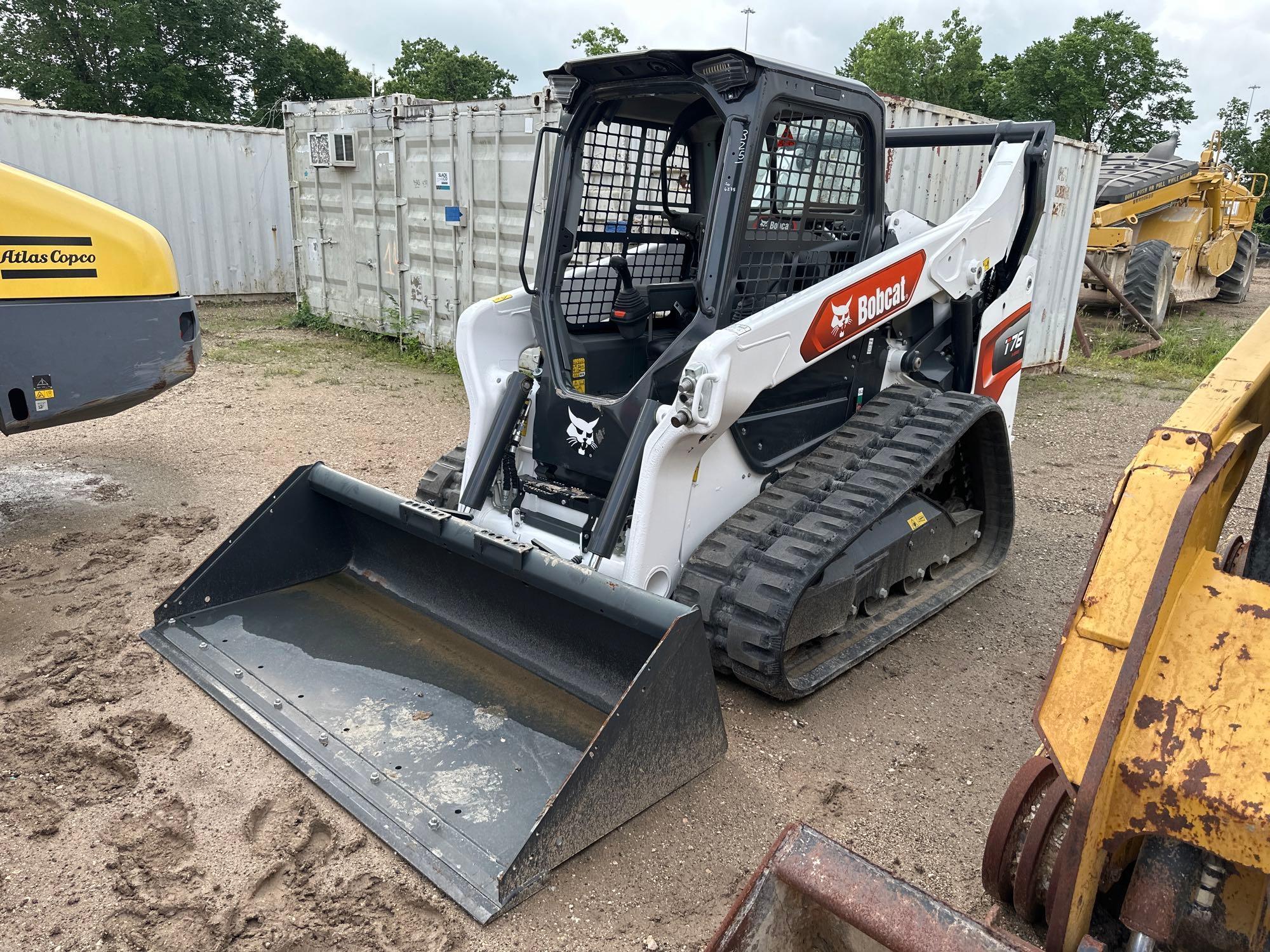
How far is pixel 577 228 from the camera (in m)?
4.00

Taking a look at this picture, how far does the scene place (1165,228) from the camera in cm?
1397

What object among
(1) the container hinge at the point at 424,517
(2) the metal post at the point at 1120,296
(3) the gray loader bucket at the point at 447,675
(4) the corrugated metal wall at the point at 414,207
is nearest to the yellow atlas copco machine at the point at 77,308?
(3) the gray loader bucket at the point at 447,675

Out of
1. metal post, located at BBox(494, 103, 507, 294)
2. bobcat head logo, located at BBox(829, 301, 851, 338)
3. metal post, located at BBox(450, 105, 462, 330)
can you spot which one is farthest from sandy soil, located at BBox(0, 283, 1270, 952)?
metal post, located at BBox(450, 105, 462, 330)

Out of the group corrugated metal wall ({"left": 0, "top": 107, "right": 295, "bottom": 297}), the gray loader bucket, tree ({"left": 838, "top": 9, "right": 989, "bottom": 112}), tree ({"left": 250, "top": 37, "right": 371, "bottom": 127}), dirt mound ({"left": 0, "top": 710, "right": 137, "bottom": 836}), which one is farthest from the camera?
tree ({"left": 838, "top": 9, "right": 989, "bottom": 112})

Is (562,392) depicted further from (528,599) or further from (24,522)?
(24,522)

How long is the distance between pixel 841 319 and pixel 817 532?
0.88 m

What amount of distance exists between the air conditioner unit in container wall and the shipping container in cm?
1

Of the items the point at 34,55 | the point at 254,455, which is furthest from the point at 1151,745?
the point at 34,55

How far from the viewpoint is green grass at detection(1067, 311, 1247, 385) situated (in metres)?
10.0

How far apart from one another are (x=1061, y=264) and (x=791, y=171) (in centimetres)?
692

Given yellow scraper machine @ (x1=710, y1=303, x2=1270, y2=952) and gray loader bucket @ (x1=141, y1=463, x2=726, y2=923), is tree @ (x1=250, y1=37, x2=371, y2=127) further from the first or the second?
yellow scraper machine @ (x1=710, y1=303, x2=1270, y2=952)

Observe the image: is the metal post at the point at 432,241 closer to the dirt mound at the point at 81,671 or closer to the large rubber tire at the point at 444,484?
the large rubber tire at the point at 444,484

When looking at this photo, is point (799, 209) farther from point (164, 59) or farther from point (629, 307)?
point (164, 59)

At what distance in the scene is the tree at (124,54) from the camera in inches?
1038
